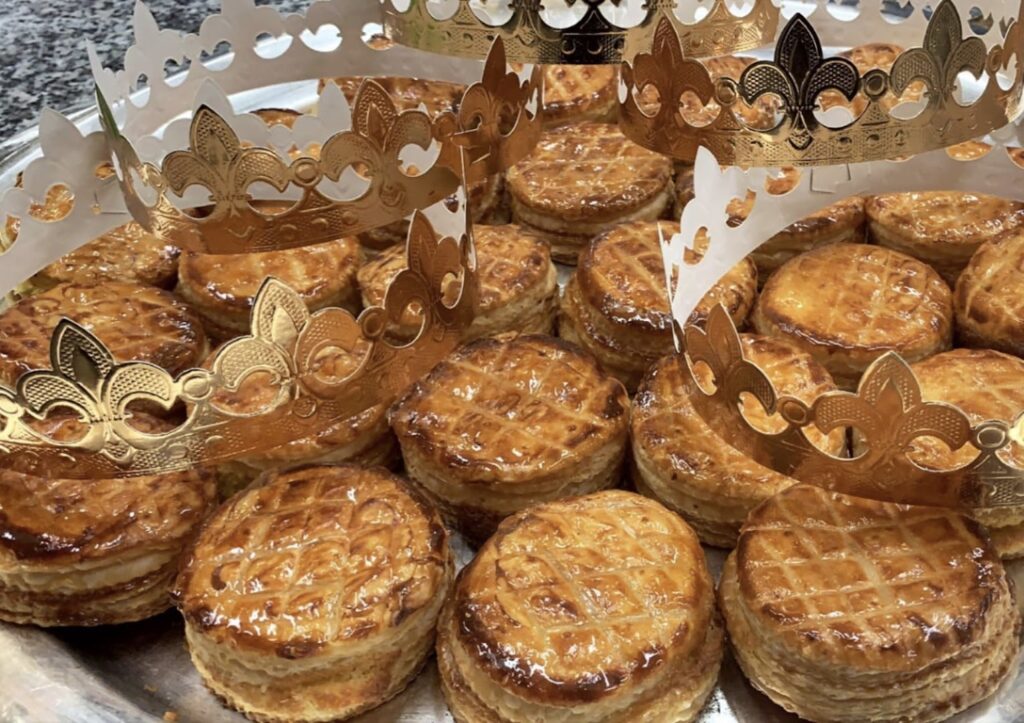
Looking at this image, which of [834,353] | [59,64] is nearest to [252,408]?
[834,353]

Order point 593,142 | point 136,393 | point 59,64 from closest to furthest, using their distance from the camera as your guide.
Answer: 1. point 136,393
2. point 593,142
3. point 59,64

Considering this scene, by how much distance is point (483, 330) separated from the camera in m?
3.07

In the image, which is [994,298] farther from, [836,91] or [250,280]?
[250,280]

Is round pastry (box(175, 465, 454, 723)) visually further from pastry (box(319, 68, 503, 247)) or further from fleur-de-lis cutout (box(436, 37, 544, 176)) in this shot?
pastry (box(319, 68, 503, 247))

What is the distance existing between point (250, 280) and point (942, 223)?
2225mm

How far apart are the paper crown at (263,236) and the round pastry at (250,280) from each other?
0.29 meters

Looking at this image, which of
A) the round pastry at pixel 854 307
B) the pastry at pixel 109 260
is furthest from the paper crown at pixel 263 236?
the round pastry at pixel 854 307

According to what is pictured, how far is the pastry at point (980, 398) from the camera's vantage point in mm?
2361

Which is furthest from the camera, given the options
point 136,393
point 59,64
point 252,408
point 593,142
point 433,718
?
point 59,64

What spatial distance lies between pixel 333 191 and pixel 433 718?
1527 millimetres

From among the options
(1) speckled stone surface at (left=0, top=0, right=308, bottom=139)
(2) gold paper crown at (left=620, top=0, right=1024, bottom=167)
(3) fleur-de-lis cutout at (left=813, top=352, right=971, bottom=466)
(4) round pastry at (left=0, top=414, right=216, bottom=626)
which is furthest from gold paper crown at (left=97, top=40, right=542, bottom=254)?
(1) speckled stone surface at (left=0, top=0, right=308, bottom=139)

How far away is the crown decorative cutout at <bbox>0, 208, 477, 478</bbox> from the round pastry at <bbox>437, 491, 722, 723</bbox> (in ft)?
1.66

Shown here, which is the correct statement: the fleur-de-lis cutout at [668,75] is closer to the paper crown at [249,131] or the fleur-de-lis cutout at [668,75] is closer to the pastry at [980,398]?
the paper crown at [249,131]

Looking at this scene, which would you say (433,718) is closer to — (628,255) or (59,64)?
(628,255)
